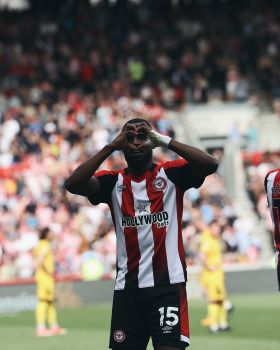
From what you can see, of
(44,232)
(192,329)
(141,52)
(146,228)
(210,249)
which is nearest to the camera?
(146,228)

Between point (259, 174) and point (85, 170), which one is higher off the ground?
point (259, 174)

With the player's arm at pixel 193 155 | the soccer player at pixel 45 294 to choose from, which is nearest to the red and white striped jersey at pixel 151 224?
the player's arm at pixel 193 155

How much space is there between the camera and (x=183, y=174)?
276 inches

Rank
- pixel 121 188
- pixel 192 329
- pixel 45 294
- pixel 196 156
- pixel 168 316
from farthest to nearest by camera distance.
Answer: pixel 45 294, pixel 192 329, pixel 121 188, pixel 168 316, pixel 196 156

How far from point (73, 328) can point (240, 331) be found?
296cm

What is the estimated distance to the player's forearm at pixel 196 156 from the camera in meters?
6.69

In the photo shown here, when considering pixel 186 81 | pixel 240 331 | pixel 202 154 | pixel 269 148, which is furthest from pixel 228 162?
pixel 202 154

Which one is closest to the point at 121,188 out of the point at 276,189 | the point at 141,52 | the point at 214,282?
the point at 276,189

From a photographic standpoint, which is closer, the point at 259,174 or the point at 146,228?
the point at 146,228

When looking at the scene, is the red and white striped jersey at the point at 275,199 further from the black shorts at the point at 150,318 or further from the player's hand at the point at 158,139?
the player's hand at the point at 158,139

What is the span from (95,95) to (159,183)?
20340 mm

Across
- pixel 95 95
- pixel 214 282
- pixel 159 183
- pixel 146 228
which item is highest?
pixel 95 95

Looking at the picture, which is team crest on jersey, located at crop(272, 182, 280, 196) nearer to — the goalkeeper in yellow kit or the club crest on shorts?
the club crest on shorts

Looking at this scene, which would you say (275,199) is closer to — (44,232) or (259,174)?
(44,232)
